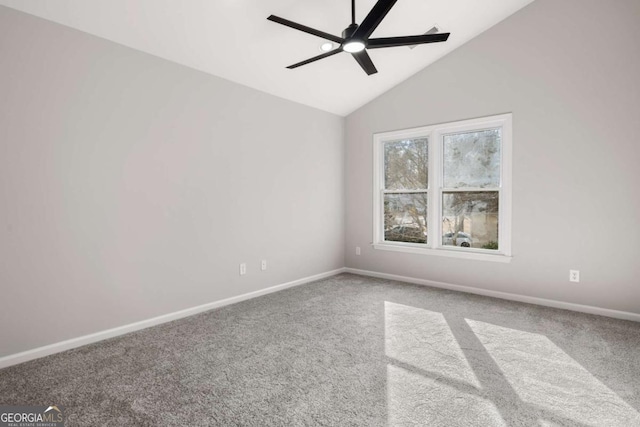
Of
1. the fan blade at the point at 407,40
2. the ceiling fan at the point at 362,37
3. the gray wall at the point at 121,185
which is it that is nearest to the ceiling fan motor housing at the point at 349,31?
the ceiling fan at the point at 362,37

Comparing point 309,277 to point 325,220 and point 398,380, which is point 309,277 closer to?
point 325,220

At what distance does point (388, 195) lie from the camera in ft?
15.7

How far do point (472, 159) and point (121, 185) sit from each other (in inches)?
146

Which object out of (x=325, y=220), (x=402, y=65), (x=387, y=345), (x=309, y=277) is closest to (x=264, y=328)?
(x=387, y=345)

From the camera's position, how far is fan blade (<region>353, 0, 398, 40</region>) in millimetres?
1937

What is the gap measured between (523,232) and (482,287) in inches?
30.7

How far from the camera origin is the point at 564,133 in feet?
10.9

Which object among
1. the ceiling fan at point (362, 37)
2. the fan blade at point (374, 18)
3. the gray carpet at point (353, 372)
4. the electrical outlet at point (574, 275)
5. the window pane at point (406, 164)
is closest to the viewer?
the gray carpet at point (353, 372)

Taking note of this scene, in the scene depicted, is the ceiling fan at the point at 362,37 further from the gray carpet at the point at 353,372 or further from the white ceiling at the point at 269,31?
the gray carpet at the point at 353,372

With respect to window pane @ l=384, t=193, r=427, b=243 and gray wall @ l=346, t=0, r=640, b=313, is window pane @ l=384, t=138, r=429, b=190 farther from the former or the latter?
gray wall @ l=346, t=0, r=640, b=313

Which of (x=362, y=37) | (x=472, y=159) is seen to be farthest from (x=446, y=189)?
(x=362, y=37)

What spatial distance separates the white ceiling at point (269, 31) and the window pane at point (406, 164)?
2.82 feet

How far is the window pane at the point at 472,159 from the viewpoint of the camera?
3.85 m

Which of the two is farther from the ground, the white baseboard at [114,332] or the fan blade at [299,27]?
the fan blade at [299,27]
